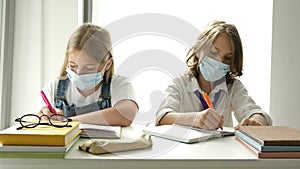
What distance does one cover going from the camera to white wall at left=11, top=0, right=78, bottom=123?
1585mm

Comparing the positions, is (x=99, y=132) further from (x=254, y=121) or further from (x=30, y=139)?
(x=254, y=121)

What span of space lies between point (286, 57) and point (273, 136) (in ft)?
3.58

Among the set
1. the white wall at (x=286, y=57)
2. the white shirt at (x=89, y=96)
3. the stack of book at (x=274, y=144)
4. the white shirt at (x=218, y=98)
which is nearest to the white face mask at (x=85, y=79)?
the white shirt at (x=89, y=96)

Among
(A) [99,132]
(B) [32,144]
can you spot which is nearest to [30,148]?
(B) [32,144]

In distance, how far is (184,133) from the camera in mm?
929

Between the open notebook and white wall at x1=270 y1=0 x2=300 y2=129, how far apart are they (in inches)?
34.0

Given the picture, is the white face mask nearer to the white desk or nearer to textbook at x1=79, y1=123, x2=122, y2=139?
textbook at x1=79, y1=123, x2=122, y2=139

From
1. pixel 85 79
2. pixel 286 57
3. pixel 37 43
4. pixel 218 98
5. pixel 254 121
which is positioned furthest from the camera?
pixel 286 57

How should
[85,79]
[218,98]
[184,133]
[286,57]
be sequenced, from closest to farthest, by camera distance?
[184,133] → [85,79] → [218,98] → [286,57]

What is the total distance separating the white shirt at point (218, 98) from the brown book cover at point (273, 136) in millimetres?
359

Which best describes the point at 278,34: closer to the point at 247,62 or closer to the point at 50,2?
the point at 247,62

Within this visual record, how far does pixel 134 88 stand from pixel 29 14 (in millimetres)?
609

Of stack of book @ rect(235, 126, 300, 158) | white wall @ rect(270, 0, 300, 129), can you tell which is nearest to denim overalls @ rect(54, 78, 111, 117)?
stack of book @ rect(235, 126, 300, 158)

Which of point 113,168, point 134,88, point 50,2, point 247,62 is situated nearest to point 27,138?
point 113,168
